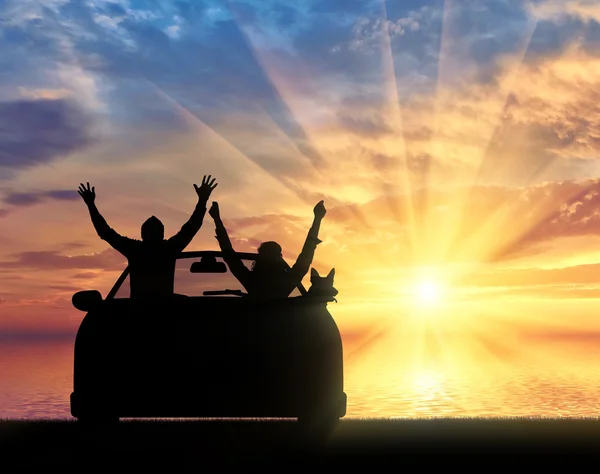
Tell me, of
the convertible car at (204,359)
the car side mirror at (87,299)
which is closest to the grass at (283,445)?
the convertible car at (204,359)

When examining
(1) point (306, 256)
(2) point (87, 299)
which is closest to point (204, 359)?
(2) point (87, 299)

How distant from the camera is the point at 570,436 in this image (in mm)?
8820

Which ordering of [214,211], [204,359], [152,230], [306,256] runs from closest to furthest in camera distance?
1. [204,359]
2. [306,256]
3. [152,230]
4. [214,211]

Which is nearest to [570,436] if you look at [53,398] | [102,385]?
[102,385]

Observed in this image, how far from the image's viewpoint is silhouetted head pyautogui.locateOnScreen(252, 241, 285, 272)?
7953 mm

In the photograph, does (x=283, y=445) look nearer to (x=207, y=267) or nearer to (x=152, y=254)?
(x=207, y=267)

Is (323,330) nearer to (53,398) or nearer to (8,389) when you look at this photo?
(53,398)

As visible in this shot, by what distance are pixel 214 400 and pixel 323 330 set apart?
1099 mm

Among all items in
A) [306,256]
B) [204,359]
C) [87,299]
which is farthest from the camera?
[306,256]

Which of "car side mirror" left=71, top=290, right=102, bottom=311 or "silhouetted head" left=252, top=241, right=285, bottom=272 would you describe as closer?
"car side mirror" left=71, top=290, right=102, bottom=311

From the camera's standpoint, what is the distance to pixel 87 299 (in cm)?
725

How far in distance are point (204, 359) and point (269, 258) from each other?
1.32 metres

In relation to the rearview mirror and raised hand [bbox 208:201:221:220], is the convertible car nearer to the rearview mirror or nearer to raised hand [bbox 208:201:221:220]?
the rearview mirror

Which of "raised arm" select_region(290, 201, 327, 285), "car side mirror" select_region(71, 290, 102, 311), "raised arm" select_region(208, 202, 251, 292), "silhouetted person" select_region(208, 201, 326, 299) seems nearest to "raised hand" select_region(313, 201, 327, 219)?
"silhouetted person" select_region(208, 201, 326, 299)
